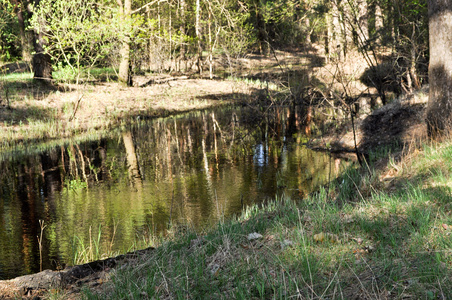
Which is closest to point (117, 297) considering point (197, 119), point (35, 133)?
point (35, 133)

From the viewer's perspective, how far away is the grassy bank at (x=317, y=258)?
3459mm

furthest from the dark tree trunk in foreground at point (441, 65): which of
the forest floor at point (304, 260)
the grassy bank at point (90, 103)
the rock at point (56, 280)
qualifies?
the grassy bank at point (90, 103)

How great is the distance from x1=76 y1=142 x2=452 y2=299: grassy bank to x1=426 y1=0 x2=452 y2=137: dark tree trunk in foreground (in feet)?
8.84

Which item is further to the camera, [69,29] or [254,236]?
[69,29]

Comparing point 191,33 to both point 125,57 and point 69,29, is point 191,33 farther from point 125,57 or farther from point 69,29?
point 69,29

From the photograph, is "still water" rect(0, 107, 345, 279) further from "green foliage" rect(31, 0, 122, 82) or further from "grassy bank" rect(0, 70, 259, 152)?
"green foliage" rect(31, 0, 122, 82)

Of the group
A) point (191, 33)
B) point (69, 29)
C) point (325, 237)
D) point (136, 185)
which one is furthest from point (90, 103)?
point (191, 33)

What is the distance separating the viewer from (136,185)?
1002cm

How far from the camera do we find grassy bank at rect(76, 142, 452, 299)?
3.46 metres

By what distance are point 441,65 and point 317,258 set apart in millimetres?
5501

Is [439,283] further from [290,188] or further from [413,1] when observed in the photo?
[413,1]

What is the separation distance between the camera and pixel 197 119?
19172 millimetres

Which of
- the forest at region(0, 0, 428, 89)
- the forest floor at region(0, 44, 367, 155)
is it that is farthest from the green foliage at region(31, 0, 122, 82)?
the forest floor at region(0, 44, 367, 155)

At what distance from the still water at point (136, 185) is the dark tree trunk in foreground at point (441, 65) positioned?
2.63 meters
